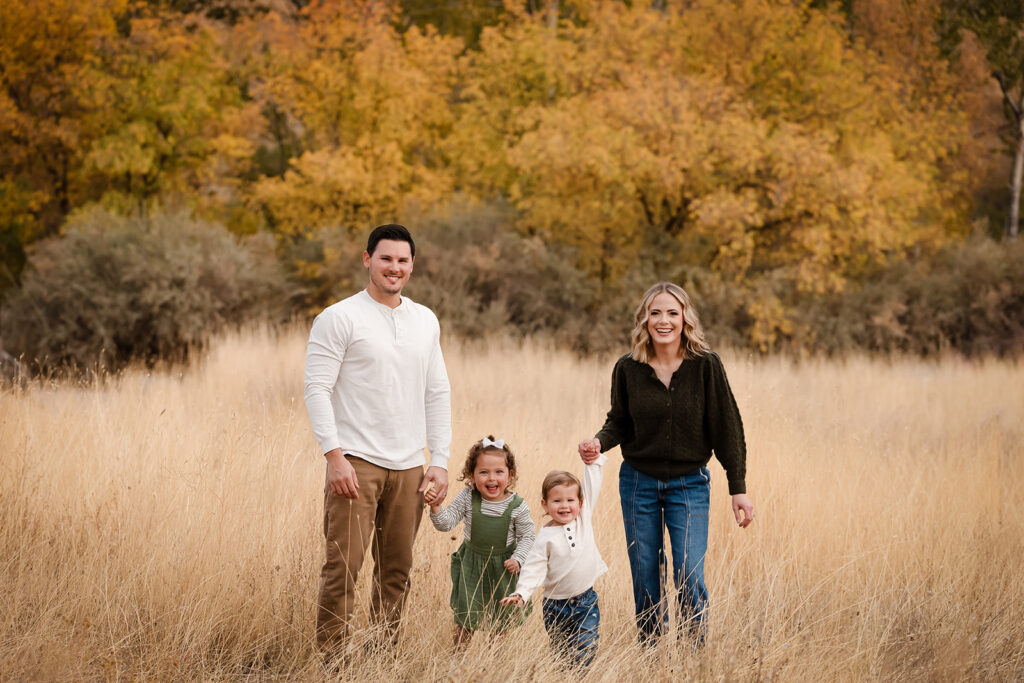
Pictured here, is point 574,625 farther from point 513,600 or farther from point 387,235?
point 387,235

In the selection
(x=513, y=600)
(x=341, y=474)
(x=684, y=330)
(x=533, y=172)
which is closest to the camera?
(x=513, y=600)

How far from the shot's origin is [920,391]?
11367mm

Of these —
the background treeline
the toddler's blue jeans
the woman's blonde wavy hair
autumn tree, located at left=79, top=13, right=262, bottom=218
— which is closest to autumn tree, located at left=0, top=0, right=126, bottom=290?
the background treeline

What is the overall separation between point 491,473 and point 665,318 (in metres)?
1.00

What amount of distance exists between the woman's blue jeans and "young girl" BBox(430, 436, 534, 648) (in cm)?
55

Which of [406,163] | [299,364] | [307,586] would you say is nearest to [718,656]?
[307,586]

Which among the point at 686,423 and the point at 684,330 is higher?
the point at 684,330

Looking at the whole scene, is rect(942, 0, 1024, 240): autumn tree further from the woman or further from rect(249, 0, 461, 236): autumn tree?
the woman

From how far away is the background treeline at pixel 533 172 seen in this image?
16.4m

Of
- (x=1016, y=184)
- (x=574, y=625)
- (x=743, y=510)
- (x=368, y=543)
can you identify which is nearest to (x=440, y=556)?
(x=368, y=543)

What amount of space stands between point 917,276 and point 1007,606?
50.3 ft

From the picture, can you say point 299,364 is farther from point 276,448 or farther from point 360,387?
point 360,387

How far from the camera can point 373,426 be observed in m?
3.67

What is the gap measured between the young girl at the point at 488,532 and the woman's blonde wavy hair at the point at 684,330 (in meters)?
0.77
